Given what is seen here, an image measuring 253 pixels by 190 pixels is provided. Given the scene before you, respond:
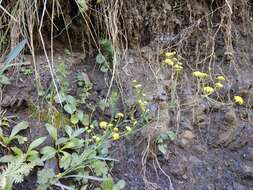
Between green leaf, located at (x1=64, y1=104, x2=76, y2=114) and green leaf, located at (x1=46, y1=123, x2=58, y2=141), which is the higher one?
green leaf, located at (x1=64, y1=104, x2=76, y2=114)

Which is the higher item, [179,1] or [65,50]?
[179,1]

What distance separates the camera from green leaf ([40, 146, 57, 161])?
132cm

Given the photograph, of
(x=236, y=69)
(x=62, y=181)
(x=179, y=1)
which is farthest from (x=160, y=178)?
(x=179, y=1)

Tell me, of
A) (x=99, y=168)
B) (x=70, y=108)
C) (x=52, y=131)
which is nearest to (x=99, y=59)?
(x=70, y=108)

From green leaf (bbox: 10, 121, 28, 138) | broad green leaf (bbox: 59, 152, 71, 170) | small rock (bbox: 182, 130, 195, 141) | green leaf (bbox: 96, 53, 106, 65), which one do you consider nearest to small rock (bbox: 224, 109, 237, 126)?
small rock (bbox: 182, 130, 195, 141)

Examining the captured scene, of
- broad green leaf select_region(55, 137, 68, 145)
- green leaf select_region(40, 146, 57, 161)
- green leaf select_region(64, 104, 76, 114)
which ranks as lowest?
green leaf select_region(40, 146, 57, 161)

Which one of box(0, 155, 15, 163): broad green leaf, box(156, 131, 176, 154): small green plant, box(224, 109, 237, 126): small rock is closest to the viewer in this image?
box(0, 155, 15, 163): broad green leaf

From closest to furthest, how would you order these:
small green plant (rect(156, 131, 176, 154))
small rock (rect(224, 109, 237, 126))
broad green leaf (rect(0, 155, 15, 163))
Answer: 1. broad green leaf (rect(0, 155, 15, 163))
2. small green plant (rect(156, 131, 176, 154))
3. small rock (rect(224, 109, 237, 126))

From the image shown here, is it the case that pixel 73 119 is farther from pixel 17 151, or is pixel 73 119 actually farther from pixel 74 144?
pixel 17 151

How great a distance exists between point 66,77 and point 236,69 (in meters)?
0.73

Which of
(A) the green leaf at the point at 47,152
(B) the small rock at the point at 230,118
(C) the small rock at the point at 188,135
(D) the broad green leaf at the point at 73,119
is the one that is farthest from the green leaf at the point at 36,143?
(B) the small rock at the point at 230,118

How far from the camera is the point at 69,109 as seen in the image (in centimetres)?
145

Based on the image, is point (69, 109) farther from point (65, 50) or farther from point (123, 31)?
point (123, 31)

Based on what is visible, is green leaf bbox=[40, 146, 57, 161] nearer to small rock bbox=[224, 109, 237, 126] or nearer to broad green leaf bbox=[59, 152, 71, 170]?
broad green leaf bbox=[59, 152, 71, 170]
